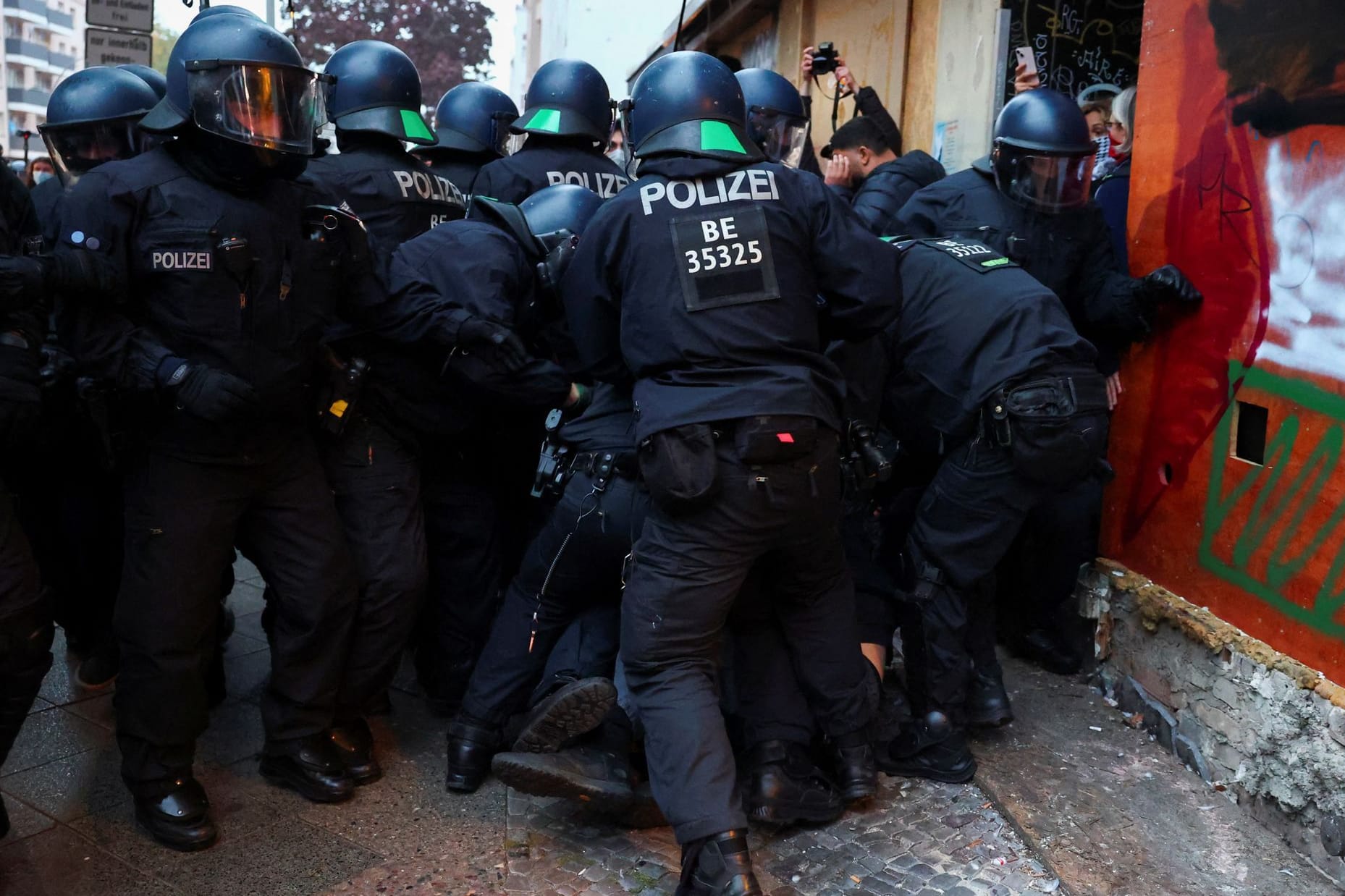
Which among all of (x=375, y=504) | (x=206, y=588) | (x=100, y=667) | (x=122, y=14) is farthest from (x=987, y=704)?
(x=122, y=14)

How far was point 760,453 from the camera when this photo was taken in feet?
9.29

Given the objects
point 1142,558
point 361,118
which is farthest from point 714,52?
point 1142,558

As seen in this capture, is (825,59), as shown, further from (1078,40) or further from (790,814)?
(790,814)

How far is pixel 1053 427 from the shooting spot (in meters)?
3.42

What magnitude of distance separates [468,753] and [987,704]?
1.68 meters

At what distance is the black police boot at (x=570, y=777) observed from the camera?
9.65 feet

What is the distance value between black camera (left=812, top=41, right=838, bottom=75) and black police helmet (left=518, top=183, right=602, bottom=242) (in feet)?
8.72

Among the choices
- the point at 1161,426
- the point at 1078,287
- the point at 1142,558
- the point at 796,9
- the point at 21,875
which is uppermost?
the point at 796,9

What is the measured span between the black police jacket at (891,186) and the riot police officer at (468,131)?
5.43 feet

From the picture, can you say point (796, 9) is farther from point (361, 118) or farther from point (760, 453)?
point (760, 453)

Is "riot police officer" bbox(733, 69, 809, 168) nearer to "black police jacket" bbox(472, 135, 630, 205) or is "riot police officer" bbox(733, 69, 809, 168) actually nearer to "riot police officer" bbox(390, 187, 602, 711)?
"black police jacket" bbox(472, 135, 630, 205)

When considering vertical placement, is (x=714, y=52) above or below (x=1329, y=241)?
above

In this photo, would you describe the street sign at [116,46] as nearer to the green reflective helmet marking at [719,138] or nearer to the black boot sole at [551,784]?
the green reflective helmet marking at [719,138]

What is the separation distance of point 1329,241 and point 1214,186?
575 mm
